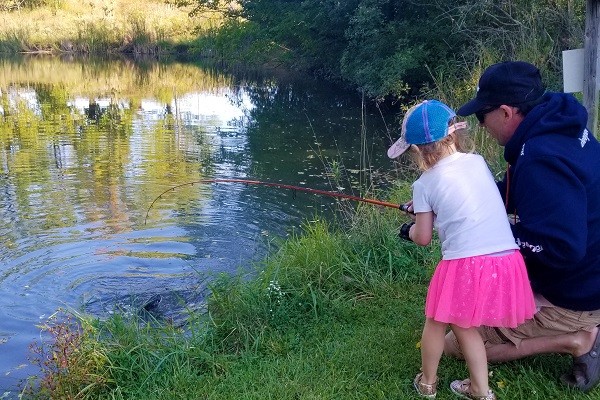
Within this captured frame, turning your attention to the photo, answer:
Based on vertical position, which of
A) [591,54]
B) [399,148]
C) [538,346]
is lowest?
[538,346]

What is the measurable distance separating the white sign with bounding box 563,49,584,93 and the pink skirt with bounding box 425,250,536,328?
2.42 meters

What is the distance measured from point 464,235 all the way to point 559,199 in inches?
17.8

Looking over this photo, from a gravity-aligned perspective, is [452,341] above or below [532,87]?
below

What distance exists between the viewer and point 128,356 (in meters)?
4.29

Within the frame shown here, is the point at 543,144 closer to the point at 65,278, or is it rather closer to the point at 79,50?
the point at 65,278

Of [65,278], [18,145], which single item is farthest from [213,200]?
[18,145]

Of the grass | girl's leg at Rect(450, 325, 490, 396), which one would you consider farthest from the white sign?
the grass

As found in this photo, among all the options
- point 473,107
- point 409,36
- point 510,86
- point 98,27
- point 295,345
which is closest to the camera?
point 510,86

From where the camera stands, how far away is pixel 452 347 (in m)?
3.61

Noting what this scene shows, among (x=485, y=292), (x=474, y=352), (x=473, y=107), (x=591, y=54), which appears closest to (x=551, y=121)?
(x=473, y=107)

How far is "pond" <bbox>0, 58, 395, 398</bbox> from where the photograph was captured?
671 centimetres

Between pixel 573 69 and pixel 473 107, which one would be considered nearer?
pixel 473 107

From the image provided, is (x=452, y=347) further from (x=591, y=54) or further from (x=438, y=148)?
(x=591, y=54)

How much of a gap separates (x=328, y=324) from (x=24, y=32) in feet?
145
